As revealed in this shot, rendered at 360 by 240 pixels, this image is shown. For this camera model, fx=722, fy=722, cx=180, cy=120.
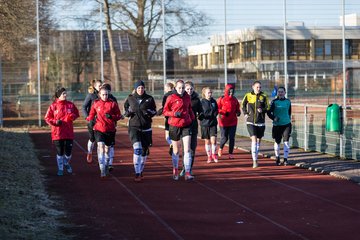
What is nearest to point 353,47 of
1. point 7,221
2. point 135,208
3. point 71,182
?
point 71,182

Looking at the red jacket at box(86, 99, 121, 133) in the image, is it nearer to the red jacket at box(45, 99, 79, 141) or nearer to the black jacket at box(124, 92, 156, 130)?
the black jacket at box(124, 92, 156, 130)

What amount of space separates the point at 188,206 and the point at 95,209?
4.84ft

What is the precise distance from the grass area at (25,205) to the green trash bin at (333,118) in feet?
22.7

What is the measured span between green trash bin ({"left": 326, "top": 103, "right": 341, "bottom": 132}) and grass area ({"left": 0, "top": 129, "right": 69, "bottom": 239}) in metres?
6.91

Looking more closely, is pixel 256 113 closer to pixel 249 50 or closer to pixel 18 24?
pixel 18 24

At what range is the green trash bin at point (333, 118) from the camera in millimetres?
17078

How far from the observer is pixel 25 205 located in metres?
10.9

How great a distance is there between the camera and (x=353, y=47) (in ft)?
96.5

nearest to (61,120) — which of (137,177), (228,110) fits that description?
(137,177)

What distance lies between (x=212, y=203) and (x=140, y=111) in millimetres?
3081

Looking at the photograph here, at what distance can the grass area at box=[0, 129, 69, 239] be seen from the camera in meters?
9.06

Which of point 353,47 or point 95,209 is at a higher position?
point 353,47

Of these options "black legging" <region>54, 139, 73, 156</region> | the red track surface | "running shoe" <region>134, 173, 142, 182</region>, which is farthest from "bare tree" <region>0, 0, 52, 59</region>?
"running shoe" <region>134, 173, 142, 182</region>

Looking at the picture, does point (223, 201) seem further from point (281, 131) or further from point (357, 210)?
point (281, 131)
